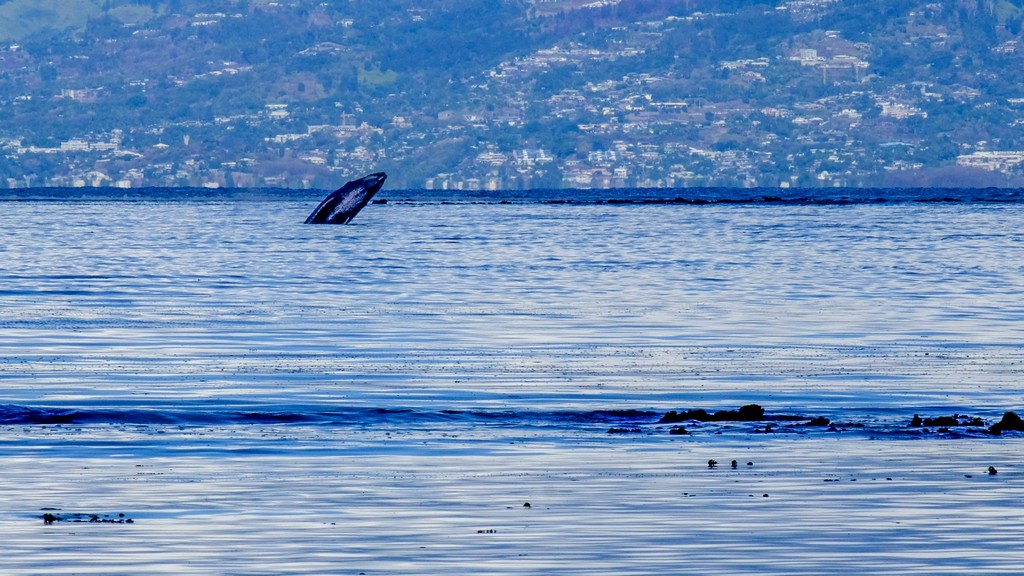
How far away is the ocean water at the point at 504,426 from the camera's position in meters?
15.8

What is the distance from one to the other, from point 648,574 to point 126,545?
3.86m

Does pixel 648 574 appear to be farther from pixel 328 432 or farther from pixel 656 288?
pixel 656 288

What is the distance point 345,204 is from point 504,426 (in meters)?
101

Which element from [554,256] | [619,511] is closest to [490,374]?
[619,511]

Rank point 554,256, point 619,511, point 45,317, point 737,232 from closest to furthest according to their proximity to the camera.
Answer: point 619,511 → point 45,317 → point 554,256 → point 737,232

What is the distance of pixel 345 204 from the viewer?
12488 centimetres

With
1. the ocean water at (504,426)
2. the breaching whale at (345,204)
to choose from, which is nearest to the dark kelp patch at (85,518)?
the ocean water at (504,426)

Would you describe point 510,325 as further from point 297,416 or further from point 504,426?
point 504,426

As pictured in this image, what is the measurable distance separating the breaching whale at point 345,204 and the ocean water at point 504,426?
6121cm

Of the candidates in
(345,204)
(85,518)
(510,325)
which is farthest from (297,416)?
(345,204)

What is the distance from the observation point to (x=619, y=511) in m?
17.4

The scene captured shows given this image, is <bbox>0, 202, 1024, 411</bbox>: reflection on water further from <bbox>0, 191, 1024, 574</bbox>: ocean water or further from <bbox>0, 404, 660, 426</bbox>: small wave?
<bbox>0, 404, 660, 426</bbox>: small wave

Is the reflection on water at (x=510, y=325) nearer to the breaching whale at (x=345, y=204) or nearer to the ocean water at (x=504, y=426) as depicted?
the ocean water at (x=504, y=426)

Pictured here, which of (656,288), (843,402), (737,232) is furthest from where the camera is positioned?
(737,232)
